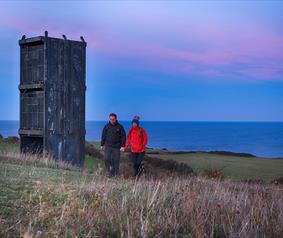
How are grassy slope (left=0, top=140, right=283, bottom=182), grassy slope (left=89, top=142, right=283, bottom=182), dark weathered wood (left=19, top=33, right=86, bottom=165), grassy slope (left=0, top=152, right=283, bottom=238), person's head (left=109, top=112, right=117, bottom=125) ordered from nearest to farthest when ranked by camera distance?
grassy slope (left=0, top=152, right=283, bottom=238) < person's head (left=109, top=112, right=117, bottom=125) < dark weathered wood (left=19, top=33, right=86, bottom=165) < grassy slope (left=0, top=140, right=283, bottom=182) < grassy slope (left=89, top=142, right=283, bottom=182)

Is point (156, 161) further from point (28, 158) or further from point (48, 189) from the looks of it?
point (48, 189)

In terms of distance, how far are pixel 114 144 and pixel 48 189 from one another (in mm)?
7688

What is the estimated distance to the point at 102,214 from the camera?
23.0ft

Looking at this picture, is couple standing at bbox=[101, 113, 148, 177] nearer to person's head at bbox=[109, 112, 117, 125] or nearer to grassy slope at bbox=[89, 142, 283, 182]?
person's head at bbox=[109, 112, 117, 125]

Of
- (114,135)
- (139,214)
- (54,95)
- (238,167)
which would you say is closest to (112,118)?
(114,135)

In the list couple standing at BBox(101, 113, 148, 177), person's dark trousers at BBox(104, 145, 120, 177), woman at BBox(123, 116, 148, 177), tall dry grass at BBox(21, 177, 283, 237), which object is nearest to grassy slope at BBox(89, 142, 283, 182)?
woman at BBox(123, 116, 148, 177)

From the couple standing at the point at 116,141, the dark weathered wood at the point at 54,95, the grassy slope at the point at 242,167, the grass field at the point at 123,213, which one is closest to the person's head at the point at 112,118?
the couple standing at the point at 116,141

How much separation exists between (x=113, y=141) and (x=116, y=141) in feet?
0.30

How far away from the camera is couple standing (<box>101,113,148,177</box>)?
50.9 feet

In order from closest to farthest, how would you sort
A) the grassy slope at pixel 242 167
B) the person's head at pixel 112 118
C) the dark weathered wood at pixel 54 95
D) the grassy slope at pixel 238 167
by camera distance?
the person's head at pixel 112 118
the dark weathered wood at pixel 54 95
the grassy slope at pixel 238 167
the grassy slope at pixel 242 167

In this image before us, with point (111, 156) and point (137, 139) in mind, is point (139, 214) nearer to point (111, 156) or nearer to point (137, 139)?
point (111, 156)

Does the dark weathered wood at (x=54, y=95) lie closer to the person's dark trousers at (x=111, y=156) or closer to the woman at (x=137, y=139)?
the person's dark trousers at (x=111, y=156)

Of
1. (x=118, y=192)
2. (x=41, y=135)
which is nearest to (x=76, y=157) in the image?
(x=41, y=135)

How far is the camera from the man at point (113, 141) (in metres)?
15.5
